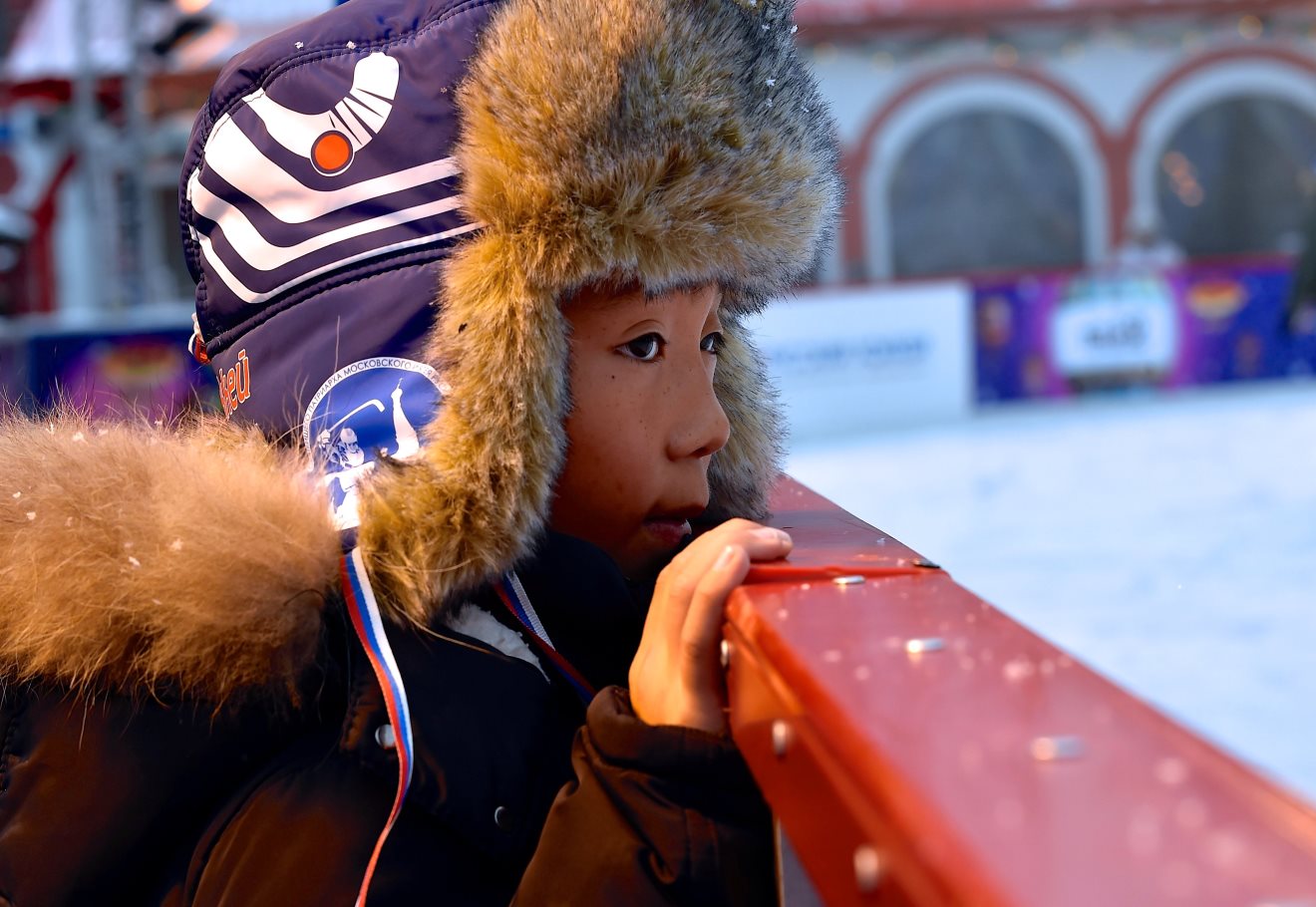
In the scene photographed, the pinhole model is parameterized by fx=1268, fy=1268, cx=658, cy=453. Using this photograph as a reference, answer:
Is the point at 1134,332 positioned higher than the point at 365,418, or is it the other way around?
the point at 365,418

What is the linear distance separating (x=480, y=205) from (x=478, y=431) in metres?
0.16

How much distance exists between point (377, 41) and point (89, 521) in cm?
40

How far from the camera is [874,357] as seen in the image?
7.72 meters

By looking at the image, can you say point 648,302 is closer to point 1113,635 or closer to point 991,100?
point 1113,635

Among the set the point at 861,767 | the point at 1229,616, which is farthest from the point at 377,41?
the point at 1229,616

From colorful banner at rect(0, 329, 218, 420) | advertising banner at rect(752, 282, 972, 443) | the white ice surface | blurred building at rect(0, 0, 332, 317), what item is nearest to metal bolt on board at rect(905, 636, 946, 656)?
the white ice surface

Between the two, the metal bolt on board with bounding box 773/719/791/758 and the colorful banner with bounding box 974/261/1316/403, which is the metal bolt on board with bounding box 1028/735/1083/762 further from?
the colorful banner with bounding box 974/261/1316/403

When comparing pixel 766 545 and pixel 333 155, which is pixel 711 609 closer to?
pixel 766 545

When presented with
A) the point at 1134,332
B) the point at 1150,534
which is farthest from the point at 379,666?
the point at 1134,332

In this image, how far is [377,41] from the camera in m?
0.93

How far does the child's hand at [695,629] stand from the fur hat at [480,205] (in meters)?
0.18

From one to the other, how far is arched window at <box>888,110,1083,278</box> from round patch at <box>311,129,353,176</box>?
11.7m

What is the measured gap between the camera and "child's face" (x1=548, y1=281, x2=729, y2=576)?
2.92ft

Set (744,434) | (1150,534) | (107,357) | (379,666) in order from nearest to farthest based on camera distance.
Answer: (379,666), (744,434), (1150,534), (107,357)
